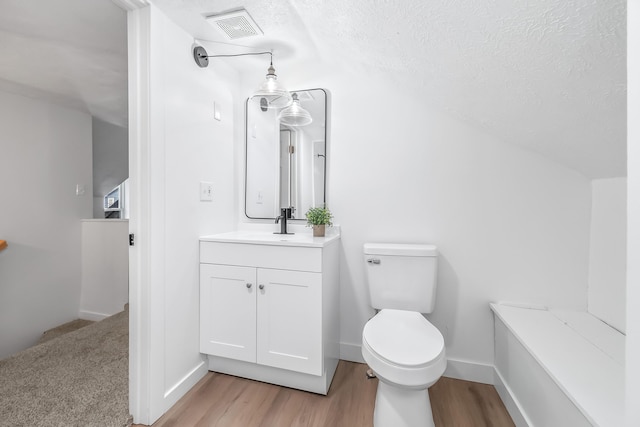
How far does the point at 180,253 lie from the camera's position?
1.49m

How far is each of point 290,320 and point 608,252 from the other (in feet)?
5.40

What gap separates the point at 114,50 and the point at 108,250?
1863mm

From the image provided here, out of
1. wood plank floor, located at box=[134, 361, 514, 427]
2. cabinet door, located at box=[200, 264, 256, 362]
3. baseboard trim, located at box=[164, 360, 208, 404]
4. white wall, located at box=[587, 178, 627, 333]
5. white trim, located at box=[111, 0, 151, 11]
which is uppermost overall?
white trim, located at box=[111, 0, 151, 11]

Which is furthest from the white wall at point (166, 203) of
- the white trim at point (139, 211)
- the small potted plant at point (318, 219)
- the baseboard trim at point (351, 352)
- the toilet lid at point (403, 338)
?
the toilet lid at point (403, 338)

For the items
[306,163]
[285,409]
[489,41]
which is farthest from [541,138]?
[285,409]

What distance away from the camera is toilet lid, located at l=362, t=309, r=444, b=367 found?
1095mm

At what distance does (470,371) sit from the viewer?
1.66 metres

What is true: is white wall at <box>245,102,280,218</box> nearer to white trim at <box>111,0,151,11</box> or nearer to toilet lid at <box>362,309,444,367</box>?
white trim at <box>111,0,151,11</box>

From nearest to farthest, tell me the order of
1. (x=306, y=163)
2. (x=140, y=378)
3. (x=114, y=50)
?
(x=140, y=378), (x=114, y=50), (x=306, y=163)

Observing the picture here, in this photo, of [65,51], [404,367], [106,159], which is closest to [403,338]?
[404,367]

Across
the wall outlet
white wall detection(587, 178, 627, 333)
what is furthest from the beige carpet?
white wall detection(587, 178, 627, 333)

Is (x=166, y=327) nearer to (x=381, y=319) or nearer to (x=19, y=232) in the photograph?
(x=381, y=319)

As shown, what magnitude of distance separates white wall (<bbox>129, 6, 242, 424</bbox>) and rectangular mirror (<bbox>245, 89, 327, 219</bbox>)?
331 millimetres

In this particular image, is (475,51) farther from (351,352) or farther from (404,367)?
(351,352)
